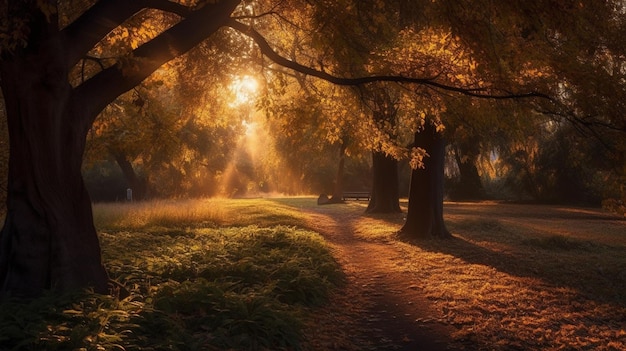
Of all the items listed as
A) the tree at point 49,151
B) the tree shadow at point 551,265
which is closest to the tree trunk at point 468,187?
the tree shadow at point 551,265

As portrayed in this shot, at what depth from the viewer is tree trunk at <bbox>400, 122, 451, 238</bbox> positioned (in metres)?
15.6

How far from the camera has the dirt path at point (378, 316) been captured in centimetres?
617

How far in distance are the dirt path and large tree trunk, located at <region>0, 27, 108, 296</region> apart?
10.7 feet

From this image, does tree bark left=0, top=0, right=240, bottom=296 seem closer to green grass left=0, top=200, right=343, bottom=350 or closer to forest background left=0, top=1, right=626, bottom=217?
green grass left=0, top=200, right=343, bottom=350

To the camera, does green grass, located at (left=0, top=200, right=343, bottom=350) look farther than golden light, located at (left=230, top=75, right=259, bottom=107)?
No

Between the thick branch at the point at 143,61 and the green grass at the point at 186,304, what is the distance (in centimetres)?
246

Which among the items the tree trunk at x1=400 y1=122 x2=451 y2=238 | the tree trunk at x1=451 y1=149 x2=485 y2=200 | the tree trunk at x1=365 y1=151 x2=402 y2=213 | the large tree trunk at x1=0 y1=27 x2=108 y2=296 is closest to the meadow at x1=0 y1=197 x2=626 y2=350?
the large tree trunk at x1=0 y1=27 x2=108 y2=296

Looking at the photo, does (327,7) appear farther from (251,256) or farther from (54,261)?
(54,261)

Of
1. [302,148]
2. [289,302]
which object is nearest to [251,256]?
[289,302]

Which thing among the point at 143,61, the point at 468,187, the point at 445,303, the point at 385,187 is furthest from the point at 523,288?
the point at 468,187

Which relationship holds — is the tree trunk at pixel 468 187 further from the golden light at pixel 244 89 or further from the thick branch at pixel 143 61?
the thick branch at pixel 143 61

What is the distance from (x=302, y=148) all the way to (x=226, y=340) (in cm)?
2618

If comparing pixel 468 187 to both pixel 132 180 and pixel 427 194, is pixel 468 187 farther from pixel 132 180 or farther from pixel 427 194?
pixel 427 194

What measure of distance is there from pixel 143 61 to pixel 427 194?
36.1 feet
